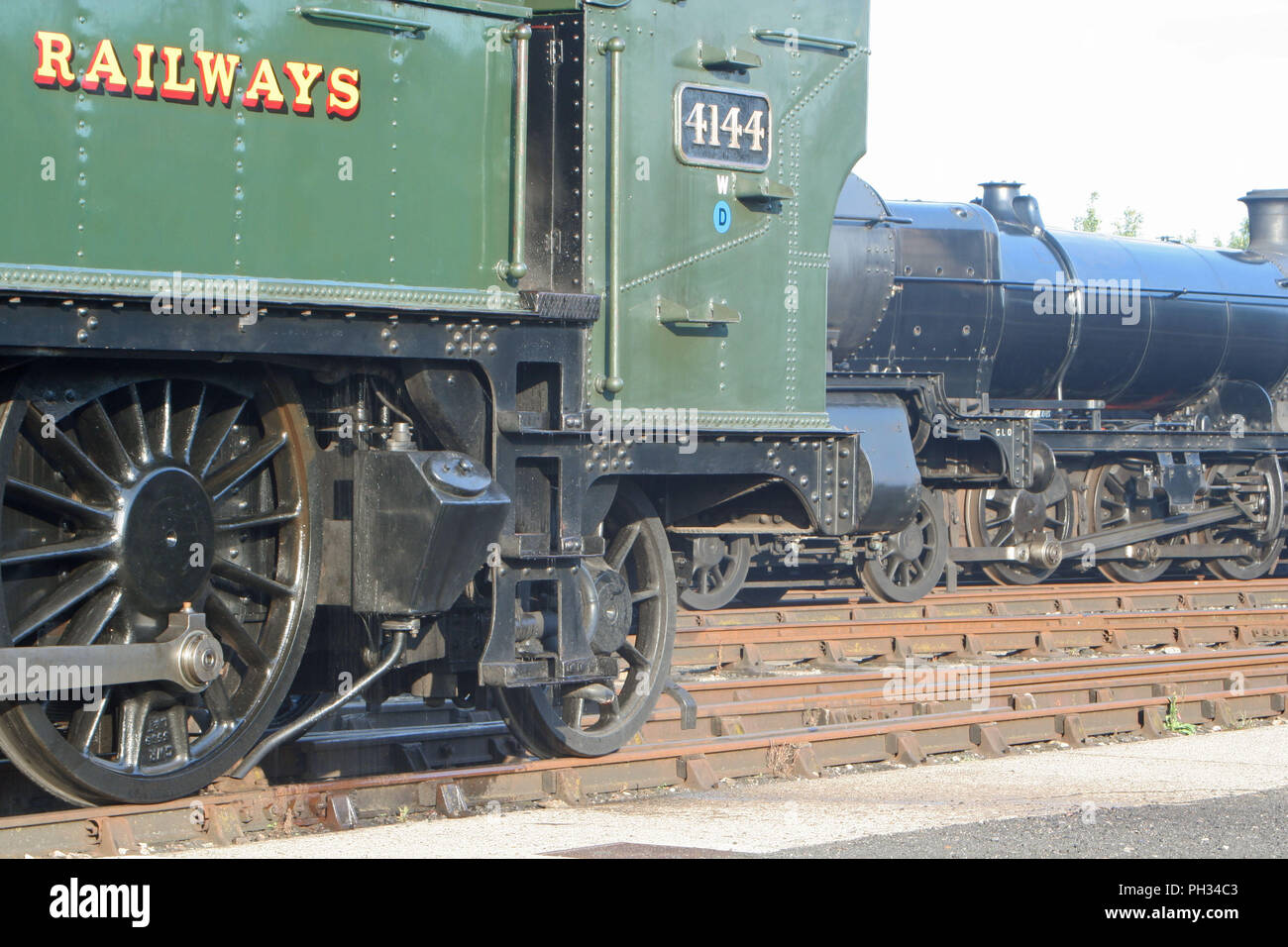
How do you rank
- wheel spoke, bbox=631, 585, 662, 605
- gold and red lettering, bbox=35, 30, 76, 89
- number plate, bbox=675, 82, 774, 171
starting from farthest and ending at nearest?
1. wheel spoke, bbox=631, 585, 662, 605
2. number plate, bbox=675, 82, 774, 171
3. gold and red lettering, bbox=35, 30, 76, 89

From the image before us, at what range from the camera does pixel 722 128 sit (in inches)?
274

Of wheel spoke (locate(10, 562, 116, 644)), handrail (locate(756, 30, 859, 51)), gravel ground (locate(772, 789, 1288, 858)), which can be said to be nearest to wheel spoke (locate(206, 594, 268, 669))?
wheel spoke (locate(10, 562, 116, 644))

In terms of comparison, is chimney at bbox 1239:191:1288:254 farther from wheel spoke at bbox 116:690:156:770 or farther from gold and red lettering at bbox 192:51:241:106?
wheel spoke at bbox 116:690:156:770

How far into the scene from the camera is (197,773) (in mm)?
5879

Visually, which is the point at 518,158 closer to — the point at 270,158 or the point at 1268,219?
the point at 270,158

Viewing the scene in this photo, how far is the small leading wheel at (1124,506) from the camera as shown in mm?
17297

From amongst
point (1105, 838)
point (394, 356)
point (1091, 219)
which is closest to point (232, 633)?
point (394, 356)

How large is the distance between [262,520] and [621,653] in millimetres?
2008

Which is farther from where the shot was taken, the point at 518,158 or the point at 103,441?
the point at 518,158

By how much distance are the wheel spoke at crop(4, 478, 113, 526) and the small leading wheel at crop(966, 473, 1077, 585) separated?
11323mm

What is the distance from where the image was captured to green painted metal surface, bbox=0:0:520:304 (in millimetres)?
5105

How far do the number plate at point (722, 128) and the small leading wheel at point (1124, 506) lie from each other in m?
11.1

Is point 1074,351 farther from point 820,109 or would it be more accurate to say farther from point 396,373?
point 396,373
